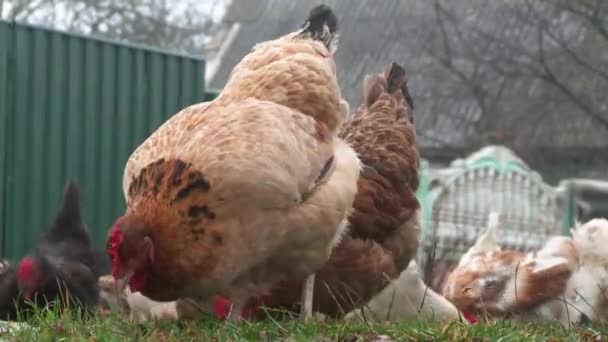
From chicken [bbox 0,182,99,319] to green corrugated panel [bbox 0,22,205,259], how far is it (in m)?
2.55

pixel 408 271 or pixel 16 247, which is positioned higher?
pixel 408 271

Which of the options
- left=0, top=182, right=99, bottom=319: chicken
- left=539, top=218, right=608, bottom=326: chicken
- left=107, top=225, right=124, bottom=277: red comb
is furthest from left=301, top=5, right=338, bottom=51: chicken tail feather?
left=539, top=218, right=608, bottom=326: chicken

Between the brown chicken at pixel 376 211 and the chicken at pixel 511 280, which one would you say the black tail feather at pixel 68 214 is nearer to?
the brown chicken at pixel 376 211

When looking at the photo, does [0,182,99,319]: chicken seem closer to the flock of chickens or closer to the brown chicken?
the flock of chickens

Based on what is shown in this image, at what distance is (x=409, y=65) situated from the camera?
21.0m

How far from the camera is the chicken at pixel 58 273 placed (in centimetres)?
535

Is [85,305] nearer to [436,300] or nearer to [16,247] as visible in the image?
[436,300]

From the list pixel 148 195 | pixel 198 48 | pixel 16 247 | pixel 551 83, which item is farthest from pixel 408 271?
pixel 198 48

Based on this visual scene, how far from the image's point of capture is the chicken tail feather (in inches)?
230

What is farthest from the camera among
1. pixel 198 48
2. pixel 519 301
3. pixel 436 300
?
pixel 198 48

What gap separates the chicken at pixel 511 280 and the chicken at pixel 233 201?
249 centimetres

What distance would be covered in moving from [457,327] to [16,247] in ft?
21.6

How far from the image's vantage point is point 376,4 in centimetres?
2291

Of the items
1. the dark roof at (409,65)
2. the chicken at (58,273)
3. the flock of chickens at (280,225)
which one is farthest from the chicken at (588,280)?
the dark roof at (409,65)
